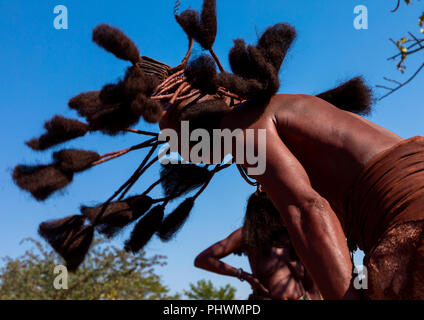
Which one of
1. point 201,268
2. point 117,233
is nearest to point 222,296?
point 201,268

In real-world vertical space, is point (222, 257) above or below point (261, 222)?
below

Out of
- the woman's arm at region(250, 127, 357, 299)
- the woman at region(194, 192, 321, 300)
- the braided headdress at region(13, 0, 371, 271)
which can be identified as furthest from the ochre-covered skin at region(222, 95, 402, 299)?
the woman at region(194, 192, 321, 300)

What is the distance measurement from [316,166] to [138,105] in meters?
0.74

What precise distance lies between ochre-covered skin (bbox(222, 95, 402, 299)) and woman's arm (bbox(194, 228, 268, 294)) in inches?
100

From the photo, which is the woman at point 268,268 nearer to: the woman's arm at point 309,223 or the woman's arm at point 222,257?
the woman's arm at point 222,257

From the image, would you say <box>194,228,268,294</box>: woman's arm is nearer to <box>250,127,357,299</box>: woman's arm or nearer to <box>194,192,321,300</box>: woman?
<box>194,192,321,300</box>: woman

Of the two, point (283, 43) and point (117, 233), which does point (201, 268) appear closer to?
point (117, 233)

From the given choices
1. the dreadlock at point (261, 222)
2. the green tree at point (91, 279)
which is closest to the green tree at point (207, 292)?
the green tree at point (91, 279)

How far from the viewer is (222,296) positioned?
33.8 ft

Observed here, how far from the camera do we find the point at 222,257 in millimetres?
4562

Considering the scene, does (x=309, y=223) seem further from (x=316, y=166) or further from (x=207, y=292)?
(x=207, y=292)

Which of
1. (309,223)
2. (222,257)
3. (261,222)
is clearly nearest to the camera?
(309,223)

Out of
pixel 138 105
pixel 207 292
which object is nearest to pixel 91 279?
pixel 207 292

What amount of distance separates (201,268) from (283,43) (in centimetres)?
323
